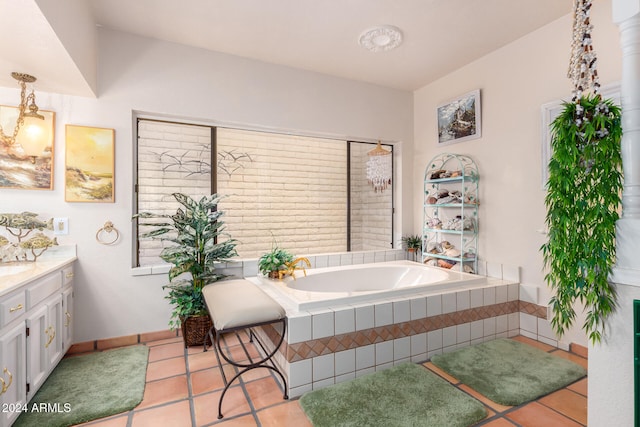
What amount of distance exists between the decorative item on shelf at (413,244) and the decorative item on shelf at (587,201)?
250cm

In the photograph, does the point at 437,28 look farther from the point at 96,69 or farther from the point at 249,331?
the point at 249,331

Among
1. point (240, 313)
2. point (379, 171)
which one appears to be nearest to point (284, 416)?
point (240, 313)

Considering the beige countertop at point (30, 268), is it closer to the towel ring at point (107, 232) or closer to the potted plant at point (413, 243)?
the towel ring at point (107, 232)

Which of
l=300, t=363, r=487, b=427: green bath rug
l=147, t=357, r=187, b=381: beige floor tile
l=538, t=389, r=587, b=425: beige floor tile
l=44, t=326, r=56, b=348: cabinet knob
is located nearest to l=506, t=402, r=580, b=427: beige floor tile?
l=538, t=389, r=587, b=425: beige floor tile

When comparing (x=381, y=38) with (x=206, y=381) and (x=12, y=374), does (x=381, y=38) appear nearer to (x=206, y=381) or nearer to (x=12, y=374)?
(x=206, y=381)

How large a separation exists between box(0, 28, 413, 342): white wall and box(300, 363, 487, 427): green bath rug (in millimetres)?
1691

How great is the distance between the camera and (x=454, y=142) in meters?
3.34

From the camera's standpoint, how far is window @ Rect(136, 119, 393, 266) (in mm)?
2820

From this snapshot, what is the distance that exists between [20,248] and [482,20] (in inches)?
146

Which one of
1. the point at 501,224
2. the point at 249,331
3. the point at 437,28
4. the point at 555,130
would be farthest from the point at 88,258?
the point at 501,224

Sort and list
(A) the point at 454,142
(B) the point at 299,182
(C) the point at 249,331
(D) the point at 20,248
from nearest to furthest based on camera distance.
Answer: (D) the point at 20,248, (C) the point at 249,331, (A) the point at 454,142, (B) the point at 299,182

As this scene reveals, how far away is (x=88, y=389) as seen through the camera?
192cm

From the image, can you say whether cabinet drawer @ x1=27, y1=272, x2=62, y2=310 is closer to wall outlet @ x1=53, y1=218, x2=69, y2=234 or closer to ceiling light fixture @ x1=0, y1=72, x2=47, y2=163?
wall outlet @ x1=53, y1=218, x2=69, y2=234

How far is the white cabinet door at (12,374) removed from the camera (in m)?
1.43
